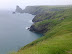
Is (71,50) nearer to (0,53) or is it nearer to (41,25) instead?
(0,53)

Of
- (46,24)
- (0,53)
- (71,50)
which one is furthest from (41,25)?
(71,50)

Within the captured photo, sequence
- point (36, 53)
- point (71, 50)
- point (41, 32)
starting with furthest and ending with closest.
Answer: point (41, 32), point (71, 50), point (36, 53)

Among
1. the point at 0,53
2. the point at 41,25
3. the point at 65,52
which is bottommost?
the point at 0,53

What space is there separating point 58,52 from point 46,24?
354 ft

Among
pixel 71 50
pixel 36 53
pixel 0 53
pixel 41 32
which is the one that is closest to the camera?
pixel 36 53

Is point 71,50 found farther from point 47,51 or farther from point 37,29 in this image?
point 37,29

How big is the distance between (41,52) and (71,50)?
9592 mm

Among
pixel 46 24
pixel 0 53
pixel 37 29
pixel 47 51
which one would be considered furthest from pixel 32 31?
pixel 47 51

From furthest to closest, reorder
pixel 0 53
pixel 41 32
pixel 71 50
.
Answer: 1. pixel 41 32
2. pixel 0 53
3. pixel 71 50

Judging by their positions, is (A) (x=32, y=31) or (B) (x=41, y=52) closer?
(B) (x=41, y=52)

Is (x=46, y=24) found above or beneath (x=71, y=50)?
above

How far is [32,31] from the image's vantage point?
138 m

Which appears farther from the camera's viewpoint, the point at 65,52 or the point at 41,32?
the point at 41,32

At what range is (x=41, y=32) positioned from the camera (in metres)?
133
